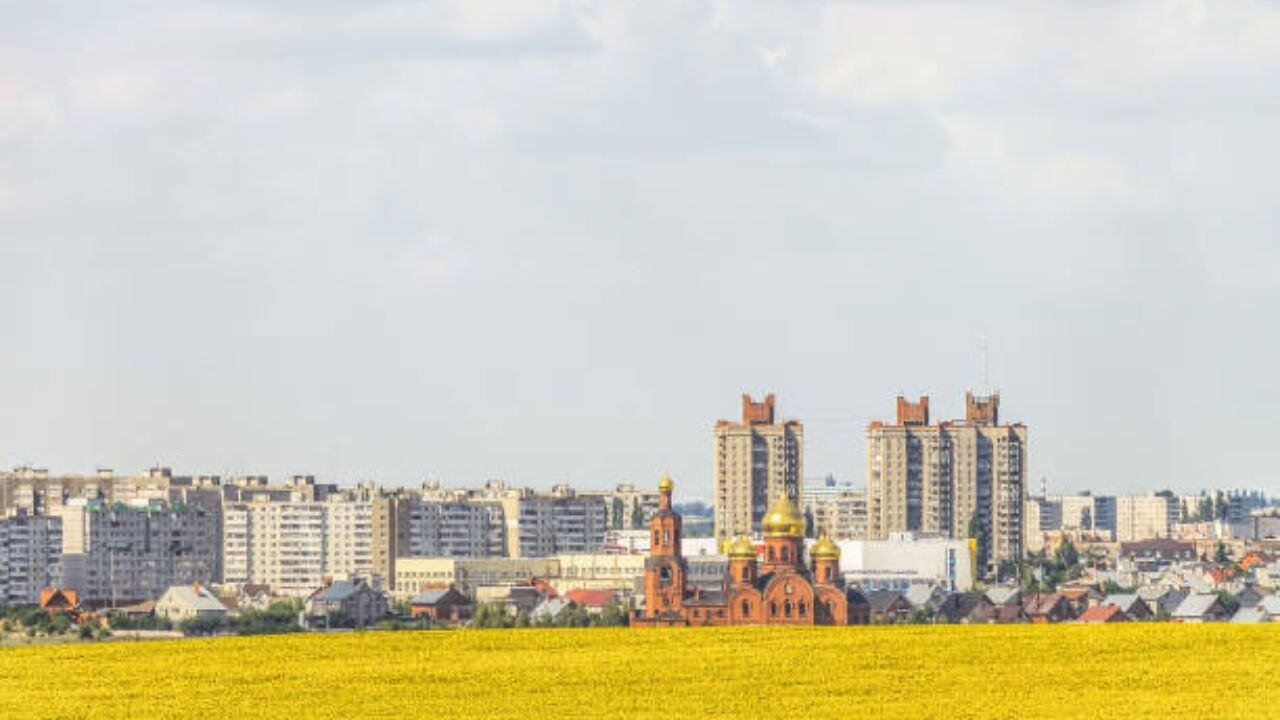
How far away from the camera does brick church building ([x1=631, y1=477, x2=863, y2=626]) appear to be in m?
119

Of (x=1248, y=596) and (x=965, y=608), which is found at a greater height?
(x=1248, y=596)

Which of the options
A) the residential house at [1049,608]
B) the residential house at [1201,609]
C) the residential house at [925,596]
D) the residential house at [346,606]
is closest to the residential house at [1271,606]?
the residential house at [1201,609]

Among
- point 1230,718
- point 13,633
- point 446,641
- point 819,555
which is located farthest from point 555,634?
point 13,633

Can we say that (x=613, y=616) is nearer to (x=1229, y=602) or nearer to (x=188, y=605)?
(x=188, y=605)

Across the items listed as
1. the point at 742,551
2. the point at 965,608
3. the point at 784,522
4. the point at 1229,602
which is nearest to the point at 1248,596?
the point at 1229,602

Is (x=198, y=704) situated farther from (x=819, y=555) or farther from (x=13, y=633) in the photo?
(x=13, y=633)

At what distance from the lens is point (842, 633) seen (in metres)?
49.0

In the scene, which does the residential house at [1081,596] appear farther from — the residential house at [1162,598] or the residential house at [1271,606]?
the residential house at [1271,606]

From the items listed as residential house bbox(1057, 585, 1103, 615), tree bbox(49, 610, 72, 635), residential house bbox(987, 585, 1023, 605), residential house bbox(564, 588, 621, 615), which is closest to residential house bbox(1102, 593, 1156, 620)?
residential house bbox(1057, 585, 1103, 615)

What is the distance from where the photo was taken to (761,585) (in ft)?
397

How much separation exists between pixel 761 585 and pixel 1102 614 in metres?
27.7

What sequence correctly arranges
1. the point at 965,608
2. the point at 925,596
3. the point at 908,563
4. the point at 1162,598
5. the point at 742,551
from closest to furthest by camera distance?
the point at 742,551, the point at 965,608, the point at 1162,598, the point at 925,596, the point at 908,563

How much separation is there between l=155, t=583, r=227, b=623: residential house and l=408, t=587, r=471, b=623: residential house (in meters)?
9.71

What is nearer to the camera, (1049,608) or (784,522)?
(784,522)
